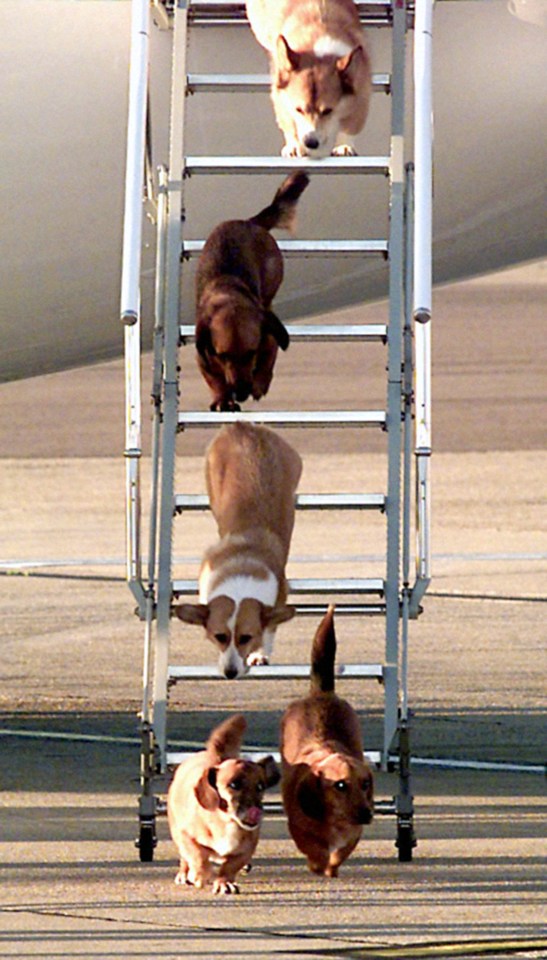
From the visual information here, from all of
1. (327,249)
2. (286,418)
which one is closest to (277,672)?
(286,418)

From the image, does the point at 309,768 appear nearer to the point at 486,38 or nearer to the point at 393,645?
the point at 393,645

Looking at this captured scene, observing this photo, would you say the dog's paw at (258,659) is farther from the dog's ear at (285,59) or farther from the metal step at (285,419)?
the dog's ear at (285,59)

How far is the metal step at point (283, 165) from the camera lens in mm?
7090

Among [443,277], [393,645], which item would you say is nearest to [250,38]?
[443,277]

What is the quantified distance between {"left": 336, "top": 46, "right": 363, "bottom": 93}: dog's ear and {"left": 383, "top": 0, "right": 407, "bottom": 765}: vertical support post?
0.99ft

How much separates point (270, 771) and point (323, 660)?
0.63m

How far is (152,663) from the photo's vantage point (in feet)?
24.8

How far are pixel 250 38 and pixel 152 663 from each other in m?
2.37

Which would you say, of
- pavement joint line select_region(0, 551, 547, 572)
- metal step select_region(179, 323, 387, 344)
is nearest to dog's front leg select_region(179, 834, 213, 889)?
metal step select_region(179, 323, 387, 344)

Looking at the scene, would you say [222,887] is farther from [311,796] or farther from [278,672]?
[278,672]

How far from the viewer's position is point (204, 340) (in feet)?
22.7

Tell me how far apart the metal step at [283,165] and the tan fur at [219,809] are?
1.98 m

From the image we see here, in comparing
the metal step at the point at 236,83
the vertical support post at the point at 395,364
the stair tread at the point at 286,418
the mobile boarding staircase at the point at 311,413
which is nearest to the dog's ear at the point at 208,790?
the mobile boarding staircase at the point at 311,413

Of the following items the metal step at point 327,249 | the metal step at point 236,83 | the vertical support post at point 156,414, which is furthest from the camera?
the metal step at point 236,83
